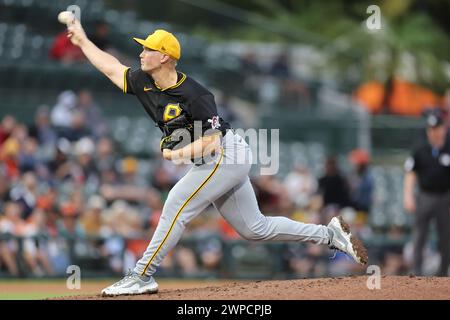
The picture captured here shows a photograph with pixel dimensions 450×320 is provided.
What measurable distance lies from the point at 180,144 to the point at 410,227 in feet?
24.5

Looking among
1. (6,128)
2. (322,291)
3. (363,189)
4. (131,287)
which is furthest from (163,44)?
(6,128)

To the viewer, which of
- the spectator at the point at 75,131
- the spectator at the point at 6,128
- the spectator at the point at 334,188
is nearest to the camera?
the spectator at the point at 334,188

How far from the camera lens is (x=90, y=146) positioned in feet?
43.9

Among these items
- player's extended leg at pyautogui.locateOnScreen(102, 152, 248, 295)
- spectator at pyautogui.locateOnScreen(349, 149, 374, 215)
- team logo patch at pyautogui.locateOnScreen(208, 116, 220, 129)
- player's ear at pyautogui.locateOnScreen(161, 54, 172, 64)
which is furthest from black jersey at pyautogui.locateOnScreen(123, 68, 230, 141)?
spectator at pyautogui.locateOnScreen(349, 149, 374, 215)

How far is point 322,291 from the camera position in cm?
675

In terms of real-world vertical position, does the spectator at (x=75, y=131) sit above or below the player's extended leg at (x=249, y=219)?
above

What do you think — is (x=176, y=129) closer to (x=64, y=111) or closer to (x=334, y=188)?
(x=334, y=188)

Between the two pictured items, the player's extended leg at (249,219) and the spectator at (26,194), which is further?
the spectator at (26,194)

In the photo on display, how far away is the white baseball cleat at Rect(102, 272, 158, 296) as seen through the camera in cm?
668

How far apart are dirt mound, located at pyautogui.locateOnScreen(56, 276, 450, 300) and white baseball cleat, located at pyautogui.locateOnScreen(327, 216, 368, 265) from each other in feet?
0.63

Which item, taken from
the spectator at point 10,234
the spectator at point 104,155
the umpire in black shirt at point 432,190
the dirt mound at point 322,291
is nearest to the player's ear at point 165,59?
the dirt mound at point 322,291

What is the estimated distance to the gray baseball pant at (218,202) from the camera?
666cm

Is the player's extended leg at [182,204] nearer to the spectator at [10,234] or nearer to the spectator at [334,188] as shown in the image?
the spectator at [10,234]
